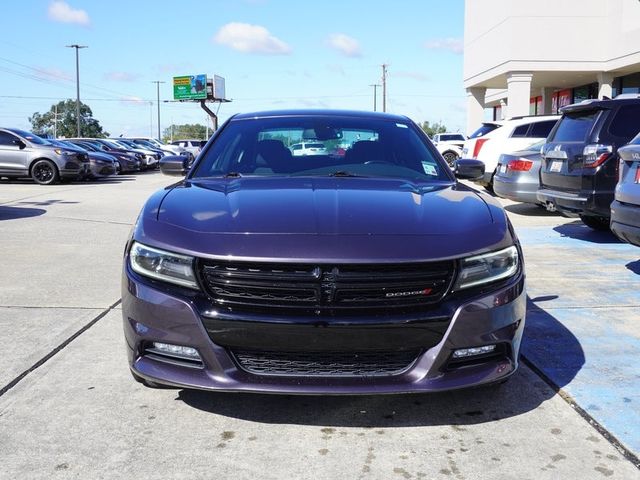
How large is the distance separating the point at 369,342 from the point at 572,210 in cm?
651

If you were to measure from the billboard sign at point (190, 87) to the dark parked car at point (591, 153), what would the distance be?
73.1 metres

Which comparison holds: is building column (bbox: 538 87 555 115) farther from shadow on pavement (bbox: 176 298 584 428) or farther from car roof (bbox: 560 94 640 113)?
shadow on pavement (bbox: 176 298 584 428)

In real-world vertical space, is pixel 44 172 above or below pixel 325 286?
Result: above

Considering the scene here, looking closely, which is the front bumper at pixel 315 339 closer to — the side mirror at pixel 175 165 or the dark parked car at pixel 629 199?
the side mirror at pixel 175 165

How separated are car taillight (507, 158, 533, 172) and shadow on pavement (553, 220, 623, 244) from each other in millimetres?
1306

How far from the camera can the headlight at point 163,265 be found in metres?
2.92

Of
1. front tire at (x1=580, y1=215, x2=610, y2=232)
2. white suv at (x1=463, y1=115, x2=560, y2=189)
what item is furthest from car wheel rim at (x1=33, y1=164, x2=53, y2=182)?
front tire at (x1=580, y1=215, x2=610, y2=232)

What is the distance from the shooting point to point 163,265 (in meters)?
2.99

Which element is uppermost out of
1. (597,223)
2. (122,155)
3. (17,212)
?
(122,155)

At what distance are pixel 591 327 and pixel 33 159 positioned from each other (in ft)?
56.5

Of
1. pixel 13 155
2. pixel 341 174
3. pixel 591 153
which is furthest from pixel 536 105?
pixel 341 174

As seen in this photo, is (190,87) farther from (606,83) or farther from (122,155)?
(606,83)

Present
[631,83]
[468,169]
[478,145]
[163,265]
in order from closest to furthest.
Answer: [163,265]
[468,169]
[478,145]
[631,83]

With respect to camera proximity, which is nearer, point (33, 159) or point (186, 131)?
point (33, 159)
